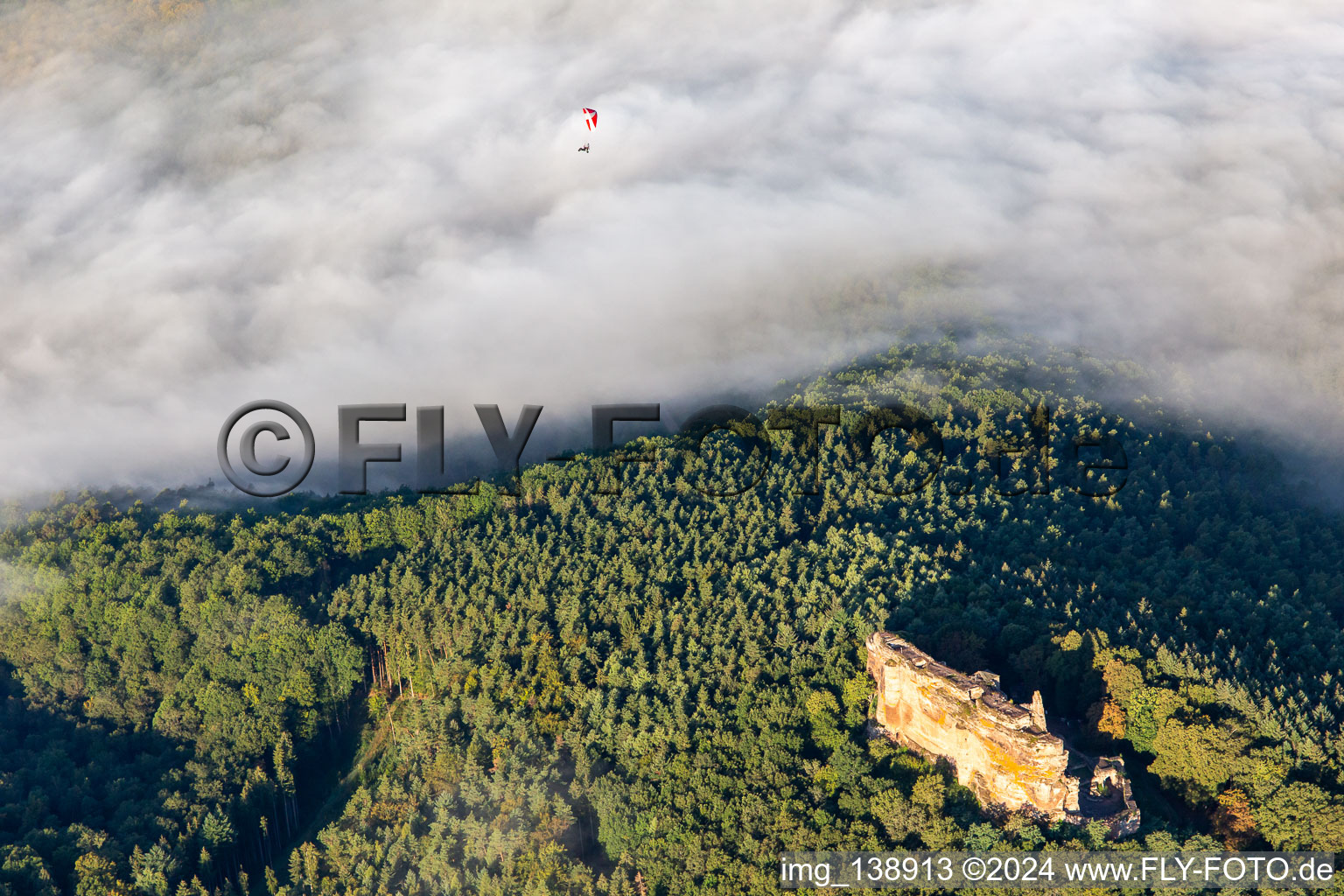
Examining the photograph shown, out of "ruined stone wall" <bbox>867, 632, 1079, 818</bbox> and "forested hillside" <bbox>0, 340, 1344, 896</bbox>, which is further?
"forested hillside" <bbox>0, 340, 1344, 896</bbox>

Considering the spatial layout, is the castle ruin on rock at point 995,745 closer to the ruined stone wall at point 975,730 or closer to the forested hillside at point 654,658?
the ruined stone wall at point 975,730

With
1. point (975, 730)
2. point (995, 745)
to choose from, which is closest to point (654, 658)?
point (975, 730)

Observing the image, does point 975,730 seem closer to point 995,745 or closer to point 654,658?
point 995,745

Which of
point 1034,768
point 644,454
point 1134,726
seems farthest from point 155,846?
point 1134,726

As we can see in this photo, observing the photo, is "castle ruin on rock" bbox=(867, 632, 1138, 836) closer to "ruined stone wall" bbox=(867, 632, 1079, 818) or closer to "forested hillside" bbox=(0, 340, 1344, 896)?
"ruined stone wall" bbox=(867, 632, 1079, 818)

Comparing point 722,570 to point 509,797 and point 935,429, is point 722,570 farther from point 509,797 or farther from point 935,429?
point 935,429

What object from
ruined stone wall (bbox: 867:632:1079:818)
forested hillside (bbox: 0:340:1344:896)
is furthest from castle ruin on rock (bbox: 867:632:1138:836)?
forested hillside (bbox: 0:340:1344:896)
